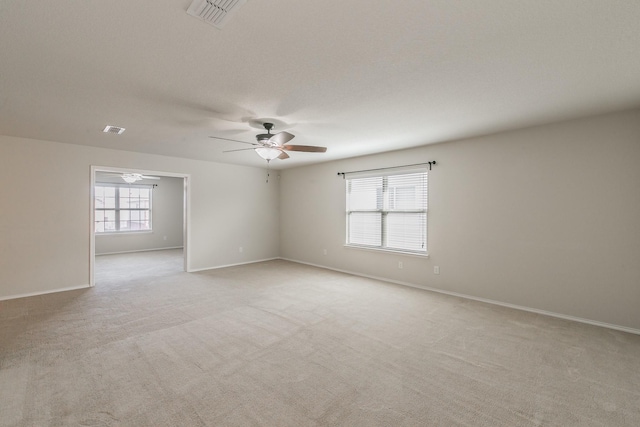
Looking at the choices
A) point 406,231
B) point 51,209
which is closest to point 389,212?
point 406,231

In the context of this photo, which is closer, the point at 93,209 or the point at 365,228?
the point at 93,209

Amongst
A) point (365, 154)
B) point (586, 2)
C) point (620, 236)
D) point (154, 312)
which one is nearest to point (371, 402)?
point (586, 2)

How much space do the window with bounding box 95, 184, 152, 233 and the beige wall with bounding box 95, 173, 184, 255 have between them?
0.69ft

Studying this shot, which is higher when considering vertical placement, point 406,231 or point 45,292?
point 406,231

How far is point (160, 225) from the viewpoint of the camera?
9656 mm

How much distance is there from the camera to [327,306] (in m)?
3.98

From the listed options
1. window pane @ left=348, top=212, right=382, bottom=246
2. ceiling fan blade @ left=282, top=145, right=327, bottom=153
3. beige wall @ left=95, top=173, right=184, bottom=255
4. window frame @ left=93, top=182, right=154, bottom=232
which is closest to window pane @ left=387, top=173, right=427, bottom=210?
window pane @ left=348, top=212, right=382, bottom=246

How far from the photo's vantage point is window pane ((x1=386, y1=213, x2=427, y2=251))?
16.3ft

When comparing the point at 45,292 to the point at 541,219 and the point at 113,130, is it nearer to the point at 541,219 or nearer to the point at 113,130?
the point at 113,130

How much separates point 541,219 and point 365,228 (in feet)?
9.55

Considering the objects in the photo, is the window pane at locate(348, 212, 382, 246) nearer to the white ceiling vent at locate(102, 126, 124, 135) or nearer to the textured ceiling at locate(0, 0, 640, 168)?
the textured ceiling at locate(0, 0, 640, 168)

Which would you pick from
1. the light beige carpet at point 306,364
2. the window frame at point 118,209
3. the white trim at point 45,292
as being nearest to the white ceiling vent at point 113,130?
the light beige carpet at point 306,364

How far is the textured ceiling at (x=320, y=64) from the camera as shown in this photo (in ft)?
5.38

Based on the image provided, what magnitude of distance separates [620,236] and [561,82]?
6.83 feet
